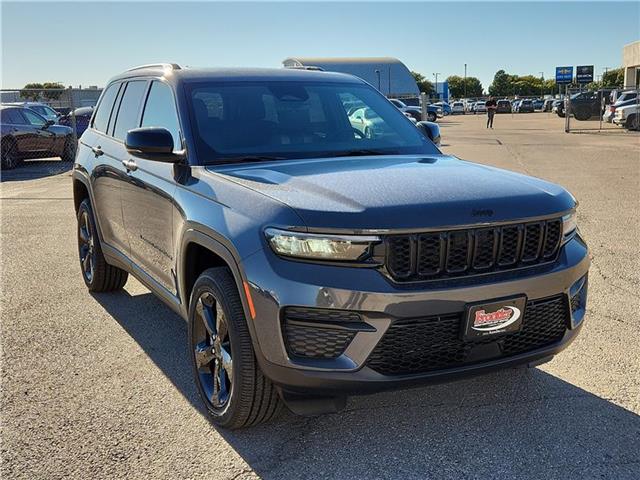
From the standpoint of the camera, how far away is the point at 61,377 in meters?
4.25

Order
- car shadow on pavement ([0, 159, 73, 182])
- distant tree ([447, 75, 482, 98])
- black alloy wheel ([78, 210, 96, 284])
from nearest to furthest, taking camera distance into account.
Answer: black alloy wheel ([78, 210, 96, 284]) → car shadow on pavement ([0, 159, 73, 182]) → distant tree ([447, 75, 482, 98])

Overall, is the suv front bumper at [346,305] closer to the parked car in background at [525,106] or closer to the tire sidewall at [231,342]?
the tire sidewall at [231,342]

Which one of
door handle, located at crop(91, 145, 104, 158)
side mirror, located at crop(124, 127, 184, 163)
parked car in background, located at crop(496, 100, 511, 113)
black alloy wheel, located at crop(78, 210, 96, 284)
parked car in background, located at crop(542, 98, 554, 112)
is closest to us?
side mirror, located at crop(124, 127, 184, 163)

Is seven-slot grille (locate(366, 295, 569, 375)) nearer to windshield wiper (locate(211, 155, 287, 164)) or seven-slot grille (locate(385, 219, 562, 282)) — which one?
seven-slot grille (locate(385, 219, 562, 282))

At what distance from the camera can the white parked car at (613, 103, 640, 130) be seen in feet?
97.6

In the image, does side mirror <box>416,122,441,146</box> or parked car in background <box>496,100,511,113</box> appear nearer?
side mirror <box>416,122,441,146</box>

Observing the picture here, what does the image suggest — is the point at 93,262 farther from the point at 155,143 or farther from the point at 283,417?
the point at 283,417

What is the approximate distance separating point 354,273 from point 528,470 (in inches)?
47.5

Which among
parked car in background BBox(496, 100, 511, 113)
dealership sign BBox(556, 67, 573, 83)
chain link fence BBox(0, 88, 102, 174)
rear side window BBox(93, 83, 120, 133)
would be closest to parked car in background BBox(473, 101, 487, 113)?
parked car in background BBox(496, 100, 511, 113)

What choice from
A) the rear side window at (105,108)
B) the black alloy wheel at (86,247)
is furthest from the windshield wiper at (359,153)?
the black alloy wheel at (86,247)

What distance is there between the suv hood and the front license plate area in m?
0.37

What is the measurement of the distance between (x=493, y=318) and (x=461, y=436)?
725mm

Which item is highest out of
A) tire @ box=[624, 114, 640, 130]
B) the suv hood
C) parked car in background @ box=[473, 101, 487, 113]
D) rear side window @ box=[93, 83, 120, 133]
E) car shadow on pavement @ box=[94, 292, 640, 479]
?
rear side window @ box=[93, 83, 120, 133]

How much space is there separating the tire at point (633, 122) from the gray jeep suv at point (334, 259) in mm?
29044
